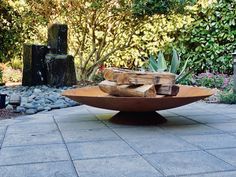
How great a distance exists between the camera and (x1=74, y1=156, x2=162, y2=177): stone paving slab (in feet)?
6.70

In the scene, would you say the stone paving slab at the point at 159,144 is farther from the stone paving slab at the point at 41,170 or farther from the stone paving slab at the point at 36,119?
the stone paving slab at the point at 36,119

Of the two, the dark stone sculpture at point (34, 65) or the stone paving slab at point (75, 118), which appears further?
the dark stone sculpture at point (34, 65)

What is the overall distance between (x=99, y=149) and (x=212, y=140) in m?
0.90

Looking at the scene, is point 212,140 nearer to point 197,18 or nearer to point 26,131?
point 26,131

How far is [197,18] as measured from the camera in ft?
27.5

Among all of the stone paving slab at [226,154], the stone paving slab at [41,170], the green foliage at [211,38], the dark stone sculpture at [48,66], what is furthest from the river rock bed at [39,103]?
the green foliage at [211,38]

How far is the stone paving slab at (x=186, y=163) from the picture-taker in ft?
6.89

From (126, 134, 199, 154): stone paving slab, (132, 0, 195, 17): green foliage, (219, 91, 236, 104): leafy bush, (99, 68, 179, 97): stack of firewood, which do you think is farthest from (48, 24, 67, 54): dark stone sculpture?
(126, 134, 199, 154): stone paving slab

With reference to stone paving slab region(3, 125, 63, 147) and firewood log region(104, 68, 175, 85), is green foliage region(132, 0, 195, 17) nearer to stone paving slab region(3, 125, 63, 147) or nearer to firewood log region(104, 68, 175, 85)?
firewood log region(104, 68, 175, 85)

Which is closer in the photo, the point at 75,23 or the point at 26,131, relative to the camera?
the point at 26,131

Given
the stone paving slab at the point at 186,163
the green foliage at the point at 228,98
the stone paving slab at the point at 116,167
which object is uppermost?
the green foliage at the point at 228,98

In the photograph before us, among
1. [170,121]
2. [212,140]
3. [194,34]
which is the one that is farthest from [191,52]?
[212,140]

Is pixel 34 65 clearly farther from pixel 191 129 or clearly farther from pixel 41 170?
pixel 41 170

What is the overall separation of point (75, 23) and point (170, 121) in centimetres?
452
